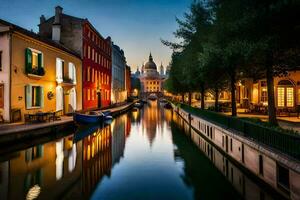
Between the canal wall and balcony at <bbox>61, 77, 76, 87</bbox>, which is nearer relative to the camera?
the canal wall

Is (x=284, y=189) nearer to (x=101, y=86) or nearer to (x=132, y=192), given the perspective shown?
(x=132, y=192)

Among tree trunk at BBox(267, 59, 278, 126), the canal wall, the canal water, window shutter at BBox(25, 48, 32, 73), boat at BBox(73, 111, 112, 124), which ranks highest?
window shutter at BBox(25, 48, 32, 73)

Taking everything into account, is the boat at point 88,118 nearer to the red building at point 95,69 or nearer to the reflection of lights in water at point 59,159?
the reflection of lights in water at point 59,159

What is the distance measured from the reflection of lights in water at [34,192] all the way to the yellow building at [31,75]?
43.6 feet

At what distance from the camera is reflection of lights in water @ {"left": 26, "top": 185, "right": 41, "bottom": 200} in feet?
33.7

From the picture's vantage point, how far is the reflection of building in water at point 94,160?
12469 mm

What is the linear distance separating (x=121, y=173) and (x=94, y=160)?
317 cm

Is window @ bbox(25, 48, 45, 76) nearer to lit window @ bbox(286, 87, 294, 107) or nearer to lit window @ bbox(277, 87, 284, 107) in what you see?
lit window @ bbox(277, 87, 284, 107)

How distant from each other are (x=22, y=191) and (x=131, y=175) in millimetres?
5110

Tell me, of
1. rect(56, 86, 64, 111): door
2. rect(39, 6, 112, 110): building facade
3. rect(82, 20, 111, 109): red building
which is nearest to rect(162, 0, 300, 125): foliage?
rect(56, 86, 64, 111): door

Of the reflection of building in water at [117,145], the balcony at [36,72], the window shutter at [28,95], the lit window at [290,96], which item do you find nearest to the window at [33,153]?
the reflection of building in water at [117,145]

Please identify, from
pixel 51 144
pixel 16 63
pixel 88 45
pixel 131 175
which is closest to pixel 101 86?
pixel 88 45

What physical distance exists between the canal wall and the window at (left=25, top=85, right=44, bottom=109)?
57.8 ft

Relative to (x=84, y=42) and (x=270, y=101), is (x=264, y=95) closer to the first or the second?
(x=270, y=101)
